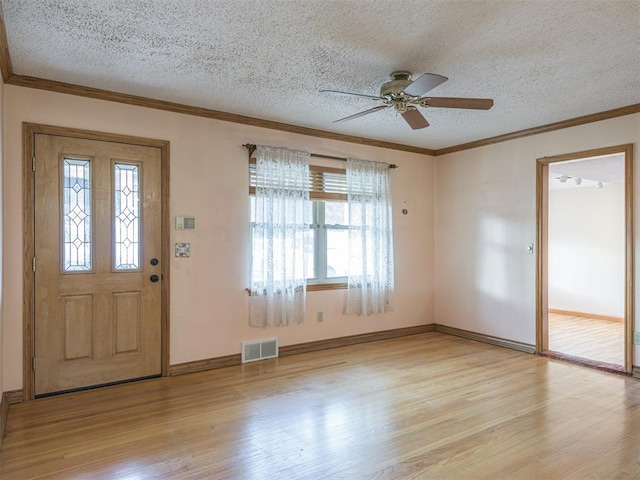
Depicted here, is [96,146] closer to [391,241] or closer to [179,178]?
[179,178]

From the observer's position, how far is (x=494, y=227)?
5.24 m

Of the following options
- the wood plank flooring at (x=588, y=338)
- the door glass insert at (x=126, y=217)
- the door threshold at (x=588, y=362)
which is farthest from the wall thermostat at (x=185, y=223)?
the wood plank flooring at (x=588, y=338)

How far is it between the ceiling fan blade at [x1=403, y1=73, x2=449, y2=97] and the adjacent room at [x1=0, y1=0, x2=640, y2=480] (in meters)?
0.02

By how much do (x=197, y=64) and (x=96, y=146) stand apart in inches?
49.9

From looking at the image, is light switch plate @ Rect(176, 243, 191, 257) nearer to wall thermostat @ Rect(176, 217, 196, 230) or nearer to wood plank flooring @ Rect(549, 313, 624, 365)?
wall thermostat @ Rect(176, 217, 196, 230)

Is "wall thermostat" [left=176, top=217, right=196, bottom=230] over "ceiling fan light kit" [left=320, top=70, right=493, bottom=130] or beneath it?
beneath

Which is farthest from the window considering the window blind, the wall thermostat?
the wall thermostat

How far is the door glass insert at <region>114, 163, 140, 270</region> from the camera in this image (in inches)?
146

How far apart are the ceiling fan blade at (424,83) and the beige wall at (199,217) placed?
2.02 meters

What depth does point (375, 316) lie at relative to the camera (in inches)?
213

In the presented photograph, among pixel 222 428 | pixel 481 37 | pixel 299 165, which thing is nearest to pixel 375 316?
pixel 299 165

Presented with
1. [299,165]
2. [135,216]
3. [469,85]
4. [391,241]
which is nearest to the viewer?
[469,85]

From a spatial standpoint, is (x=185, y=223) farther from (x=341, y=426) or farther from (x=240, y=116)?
(x=341, y=426)

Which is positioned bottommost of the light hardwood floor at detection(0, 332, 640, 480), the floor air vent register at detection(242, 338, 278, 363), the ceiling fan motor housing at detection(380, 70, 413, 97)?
the light hardwood floor at detection(0, 332, 640, 480)
